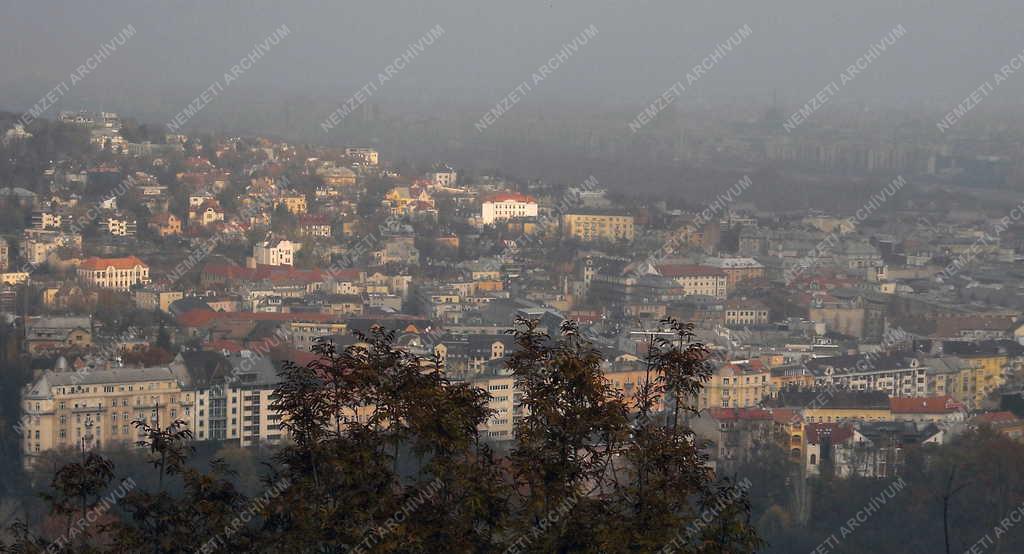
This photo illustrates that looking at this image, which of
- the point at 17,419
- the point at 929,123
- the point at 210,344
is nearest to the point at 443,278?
the point at 210,344

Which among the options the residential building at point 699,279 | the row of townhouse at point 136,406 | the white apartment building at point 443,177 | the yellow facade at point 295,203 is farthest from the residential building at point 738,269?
the row of townhouse at point 136,406

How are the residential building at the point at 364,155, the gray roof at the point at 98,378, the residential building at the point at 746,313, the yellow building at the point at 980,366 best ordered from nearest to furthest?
the gray roof at the point at 98,378
the yellow building at the point at 980,366
the residential building at the point at 746,313
the residential building at the point at 364,155

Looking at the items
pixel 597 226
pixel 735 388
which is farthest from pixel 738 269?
pixel 735 388

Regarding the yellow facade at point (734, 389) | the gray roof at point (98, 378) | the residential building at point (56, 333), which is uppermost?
the residential building at point (56, 333)

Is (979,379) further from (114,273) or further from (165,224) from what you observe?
(165,224)

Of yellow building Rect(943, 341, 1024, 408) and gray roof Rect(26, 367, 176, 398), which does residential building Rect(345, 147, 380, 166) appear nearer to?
yellow building Rect(943, 341, 1024, 408)

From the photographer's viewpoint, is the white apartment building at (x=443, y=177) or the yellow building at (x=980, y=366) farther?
the white apartment building at (x=443, y=177)

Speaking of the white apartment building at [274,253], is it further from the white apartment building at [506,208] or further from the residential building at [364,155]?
the residential building at [364,155]

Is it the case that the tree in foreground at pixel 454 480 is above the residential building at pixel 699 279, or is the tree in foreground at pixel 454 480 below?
below
